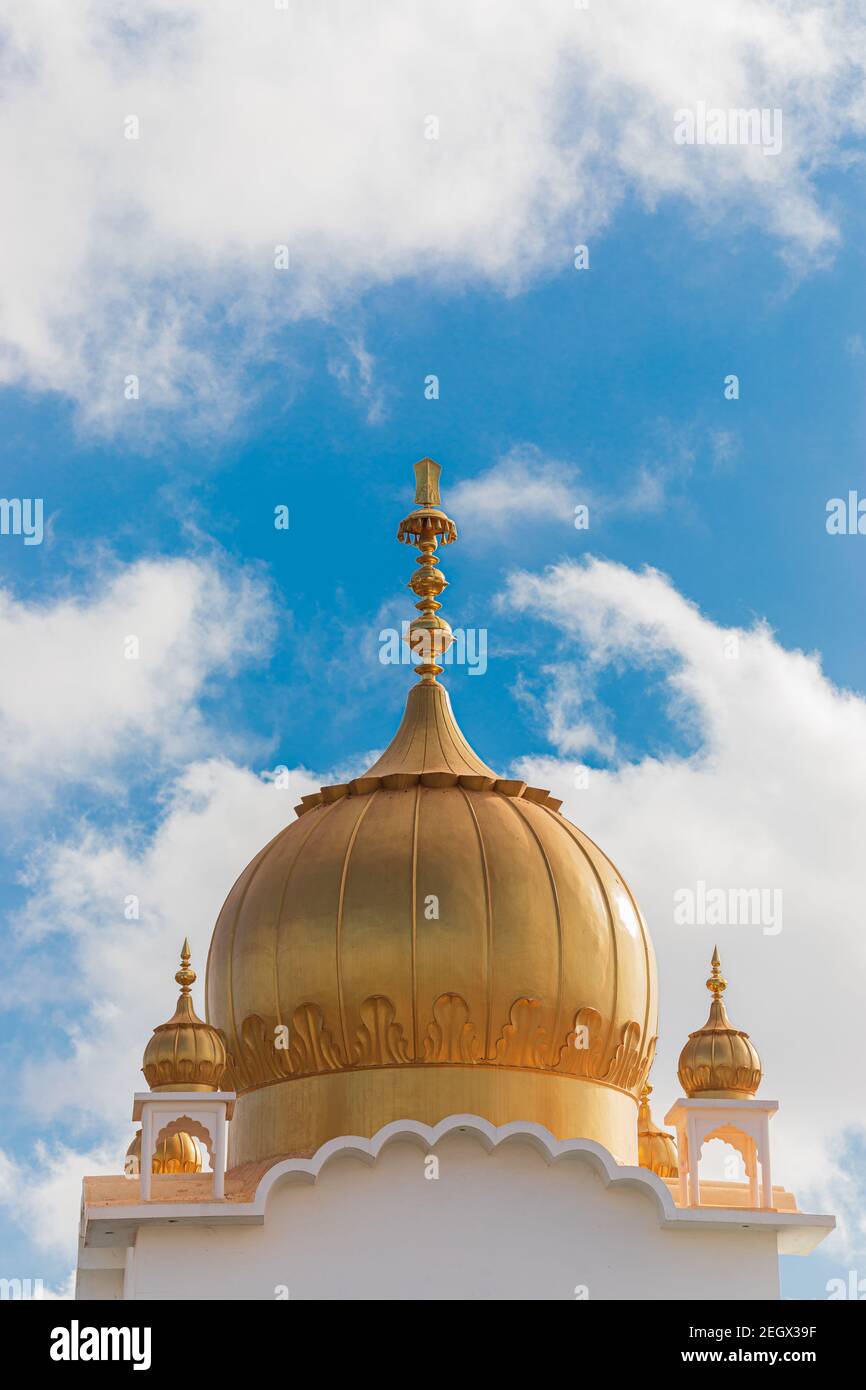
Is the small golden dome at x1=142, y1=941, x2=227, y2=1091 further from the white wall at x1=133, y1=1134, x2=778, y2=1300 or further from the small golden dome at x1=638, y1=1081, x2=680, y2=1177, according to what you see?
the small golden dome at x1=638, y1=1081, x2=680, y2=1177

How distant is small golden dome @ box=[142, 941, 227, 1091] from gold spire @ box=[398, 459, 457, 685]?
190 inches

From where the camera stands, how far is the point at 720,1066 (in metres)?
19.7

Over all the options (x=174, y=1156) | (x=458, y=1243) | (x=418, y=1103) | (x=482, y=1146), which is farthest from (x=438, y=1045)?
(x=174, y=1156)

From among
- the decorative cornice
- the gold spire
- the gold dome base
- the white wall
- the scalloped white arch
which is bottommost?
the white wall

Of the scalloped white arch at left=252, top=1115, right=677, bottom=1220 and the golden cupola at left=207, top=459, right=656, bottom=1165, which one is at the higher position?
the golden cupola at left=207, top=459, right=656, bottom=1165

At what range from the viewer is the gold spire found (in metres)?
22.9

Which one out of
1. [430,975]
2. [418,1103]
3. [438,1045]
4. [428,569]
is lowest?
[418,1103]

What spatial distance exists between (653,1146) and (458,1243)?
5.03m

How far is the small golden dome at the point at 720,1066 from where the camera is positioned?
775 inches

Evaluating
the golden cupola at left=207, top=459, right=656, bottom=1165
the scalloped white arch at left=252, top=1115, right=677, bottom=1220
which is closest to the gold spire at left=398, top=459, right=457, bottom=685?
the golden cupola at left=207, top=459, right=656, bottom=1165

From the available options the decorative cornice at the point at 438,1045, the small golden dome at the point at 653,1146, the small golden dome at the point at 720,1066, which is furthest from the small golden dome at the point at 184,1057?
the small golden dome at the point at 653,1146

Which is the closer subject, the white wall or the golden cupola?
the white wall

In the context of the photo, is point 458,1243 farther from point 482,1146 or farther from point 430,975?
point 430,975
